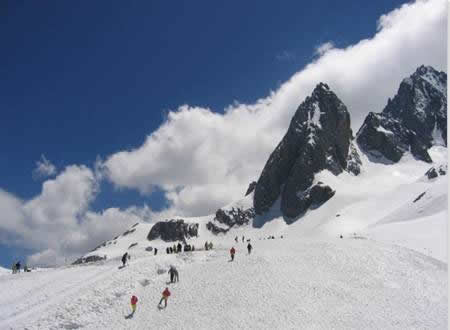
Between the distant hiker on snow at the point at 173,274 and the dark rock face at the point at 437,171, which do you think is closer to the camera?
the distant hiker on snow at the point at 173,274

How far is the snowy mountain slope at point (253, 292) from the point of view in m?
33.5

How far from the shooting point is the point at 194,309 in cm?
3588

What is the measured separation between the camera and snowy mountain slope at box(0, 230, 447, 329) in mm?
33531

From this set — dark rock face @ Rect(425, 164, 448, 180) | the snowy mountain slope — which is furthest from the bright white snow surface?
dark rock face @ Rect(425, 164, 448, 180)

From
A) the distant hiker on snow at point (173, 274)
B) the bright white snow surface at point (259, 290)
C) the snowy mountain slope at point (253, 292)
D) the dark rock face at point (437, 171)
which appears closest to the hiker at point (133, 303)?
the bright white snow surface at point (259, 290)

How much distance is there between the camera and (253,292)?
38094 millimetres

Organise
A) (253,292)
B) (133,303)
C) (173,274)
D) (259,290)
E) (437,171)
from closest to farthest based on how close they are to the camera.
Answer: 1. (133,303)
2. (253,292)
3. (259,290)
4. (173,274)
5. (437,171)

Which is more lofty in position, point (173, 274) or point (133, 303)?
point (173, 274)

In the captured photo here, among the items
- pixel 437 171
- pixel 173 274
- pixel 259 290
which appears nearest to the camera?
pixel 259 290

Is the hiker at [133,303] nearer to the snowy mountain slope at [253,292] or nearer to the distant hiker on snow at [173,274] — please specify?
the snowy mountain slope at [253,292]

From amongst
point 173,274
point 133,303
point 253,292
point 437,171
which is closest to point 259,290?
point 253,292

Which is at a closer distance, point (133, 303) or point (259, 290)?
point (133, 303)

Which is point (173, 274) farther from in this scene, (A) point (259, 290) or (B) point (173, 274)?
(A) point (259, 290)

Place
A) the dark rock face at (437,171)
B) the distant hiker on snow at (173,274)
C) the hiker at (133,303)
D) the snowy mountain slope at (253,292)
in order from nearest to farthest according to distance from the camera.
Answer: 1. the snowy mountain slope at (253,292)
2. the hiker at (133,303)
3. the distant hiker on snow at (173,274)
4. the dark rock face at (437,171)
